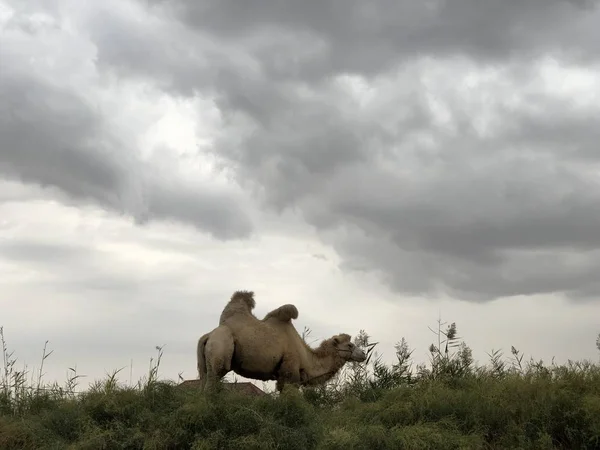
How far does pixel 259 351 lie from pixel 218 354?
0.72 meters

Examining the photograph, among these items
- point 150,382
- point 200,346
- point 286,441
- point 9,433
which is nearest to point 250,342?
point 200,346

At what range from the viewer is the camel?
39.6 feet

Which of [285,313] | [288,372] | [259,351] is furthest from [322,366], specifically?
[259,351]

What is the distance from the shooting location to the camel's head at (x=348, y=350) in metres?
13.6

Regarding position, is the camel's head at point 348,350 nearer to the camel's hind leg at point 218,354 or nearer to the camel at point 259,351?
the camel at point 259,351

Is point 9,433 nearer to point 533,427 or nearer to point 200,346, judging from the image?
point 200,346

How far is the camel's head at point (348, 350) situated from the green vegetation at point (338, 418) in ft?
4.17

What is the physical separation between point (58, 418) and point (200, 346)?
2.51 m

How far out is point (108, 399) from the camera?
11.1m

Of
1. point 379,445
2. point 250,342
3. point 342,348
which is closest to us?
point 379,445

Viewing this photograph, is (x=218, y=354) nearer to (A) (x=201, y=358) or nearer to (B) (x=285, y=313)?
(A) (x=201, y=358)

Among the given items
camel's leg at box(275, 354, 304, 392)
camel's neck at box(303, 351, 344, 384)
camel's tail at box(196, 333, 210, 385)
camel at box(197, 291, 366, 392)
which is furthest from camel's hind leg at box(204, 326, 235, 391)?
camel's neck at box(303, 351, 344, 384)

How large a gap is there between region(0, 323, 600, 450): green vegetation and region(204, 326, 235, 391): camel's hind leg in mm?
696

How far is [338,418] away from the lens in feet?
36.8
